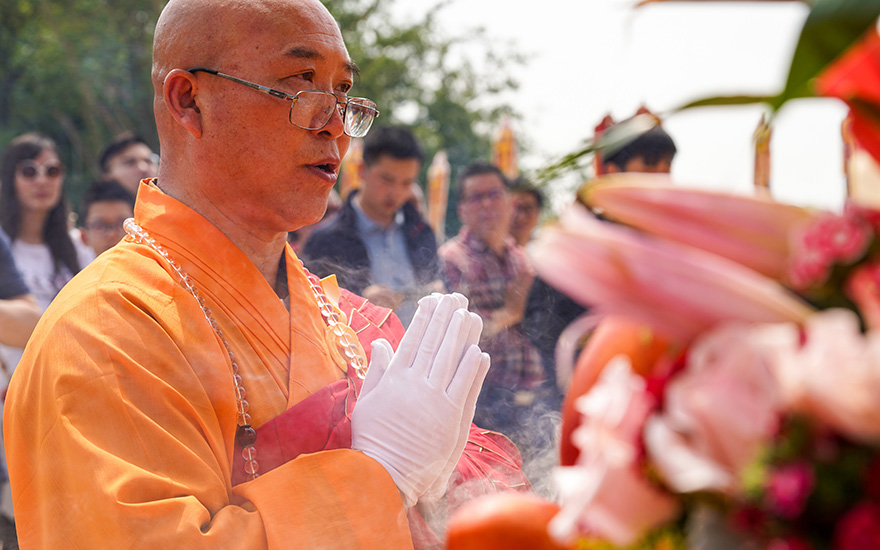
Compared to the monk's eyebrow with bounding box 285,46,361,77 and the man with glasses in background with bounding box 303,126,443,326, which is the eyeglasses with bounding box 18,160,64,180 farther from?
the monk's eyebrow with bounding box 285,46,361,77

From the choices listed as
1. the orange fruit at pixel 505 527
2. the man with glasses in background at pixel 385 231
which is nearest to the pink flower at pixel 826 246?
the orange fruit at pixel 505 527

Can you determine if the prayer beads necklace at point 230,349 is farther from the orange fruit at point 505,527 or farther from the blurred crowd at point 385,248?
the blurred crowd at point 385,248

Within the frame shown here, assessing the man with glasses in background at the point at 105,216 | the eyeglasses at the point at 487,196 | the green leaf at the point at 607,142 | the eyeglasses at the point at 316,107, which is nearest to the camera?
the green leaf at the point at 607,142

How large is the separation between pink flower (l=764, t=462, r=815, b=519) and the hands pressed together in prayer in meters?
1.10

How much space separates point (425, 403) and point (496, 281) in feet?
8.69

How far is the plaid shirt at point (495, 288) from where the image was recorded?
12.3ft

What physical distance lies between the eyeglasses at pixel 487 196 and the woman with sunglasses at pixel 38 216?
2106mm

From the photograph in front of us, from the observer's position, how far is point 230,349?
168cm

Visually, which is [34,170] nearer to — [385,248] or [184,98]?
[385,248]

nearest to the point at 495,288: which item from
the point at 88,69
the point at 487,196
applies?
the point at 487,196

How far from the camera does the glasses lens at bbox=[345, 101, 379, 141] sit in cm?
193

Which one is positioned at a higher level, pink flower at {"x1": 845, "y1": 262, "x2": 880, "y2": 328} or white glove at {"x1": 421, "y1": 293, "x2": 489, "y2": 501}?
pink flower at {"x1": 845, "y1": 262, "x2": 880, "y2": 328}

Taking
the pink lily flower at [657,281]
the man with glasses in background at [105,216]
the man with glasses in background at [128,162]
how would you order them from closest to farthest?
the pink lily flower at [657,281] → the man with glasses in background at [105,216] → the man with glasses in background at [128,162]

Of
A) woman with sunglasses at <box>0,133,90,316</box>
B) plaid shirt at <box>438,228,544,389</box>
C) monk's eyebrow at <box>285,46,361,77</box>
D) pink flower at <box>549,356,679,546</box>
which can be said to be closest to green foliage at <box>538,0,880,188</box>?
pink flower at <box>549,356,679,546</box>
